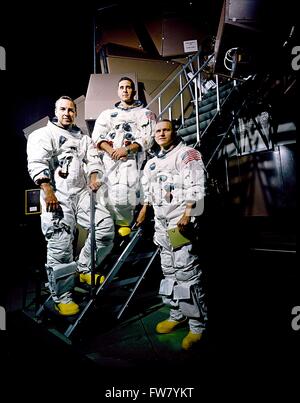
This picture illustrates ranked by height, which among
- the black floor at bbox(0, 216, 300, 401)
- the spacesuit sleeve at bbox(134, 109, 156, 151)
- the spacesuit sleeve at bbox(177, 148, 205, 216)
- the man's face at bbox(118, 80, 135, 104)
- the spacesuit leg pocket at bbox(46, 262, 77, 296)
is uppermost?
the man's face at bbox(118, 80, 135, 104)

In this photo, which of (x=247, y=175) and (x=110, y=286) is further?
(x=247, y=175)

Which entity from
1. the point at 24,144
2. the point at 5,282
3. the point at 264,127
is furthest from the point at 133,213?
the point at 24,144

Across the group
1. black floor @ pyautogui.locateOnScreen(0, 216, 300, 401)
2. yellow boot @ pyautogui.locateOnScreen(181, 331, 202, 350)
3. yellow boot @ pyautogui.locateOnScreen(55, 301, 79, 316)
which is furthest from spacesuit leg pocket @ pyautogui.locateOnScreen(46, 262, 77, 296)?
yellow boot @ pyautogui.locateOnScreen(181, 331, 202, 350)

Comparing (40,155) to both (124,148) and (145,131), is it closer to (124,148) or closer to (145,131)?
(124,148)

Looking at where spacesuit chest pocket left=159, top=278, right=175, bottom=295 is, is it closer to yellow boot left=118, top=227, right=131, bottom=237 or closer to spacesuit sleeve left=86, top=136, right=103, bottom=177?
yellow boot left=118, top=227, right=131, bottom=237

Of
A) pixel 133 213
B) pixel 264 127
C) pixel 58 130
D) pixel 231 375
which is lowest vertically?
pixel 231 375

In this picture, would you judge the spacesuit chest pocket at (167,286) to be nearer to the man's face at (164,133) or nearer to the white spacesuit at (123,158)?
the white spacesuit at (123,158)

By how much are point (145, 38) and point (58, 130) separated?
21.4 ft

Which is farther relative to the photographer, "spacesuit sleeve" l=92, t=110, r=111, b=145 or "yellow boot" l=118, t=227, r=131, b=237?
"spacesuit sleeve" l=92, t=110, r=111, b=145

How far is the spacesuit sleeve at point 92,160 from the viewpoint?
3760 millimetres

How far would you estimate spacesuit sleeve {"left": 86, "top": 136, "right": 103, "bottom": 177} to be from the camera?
3760mm

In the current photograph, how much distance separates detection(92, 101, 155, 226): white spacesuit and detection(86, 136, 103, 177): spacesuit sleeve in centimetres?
13
